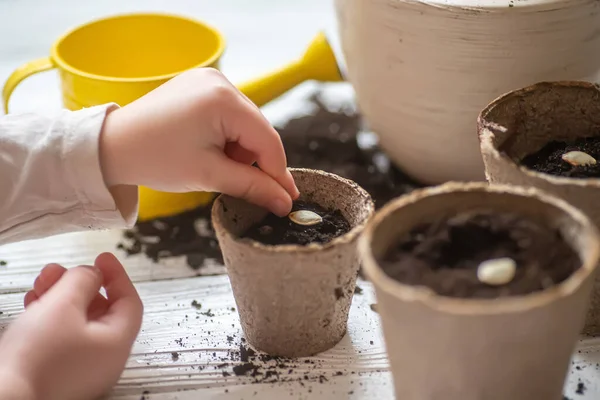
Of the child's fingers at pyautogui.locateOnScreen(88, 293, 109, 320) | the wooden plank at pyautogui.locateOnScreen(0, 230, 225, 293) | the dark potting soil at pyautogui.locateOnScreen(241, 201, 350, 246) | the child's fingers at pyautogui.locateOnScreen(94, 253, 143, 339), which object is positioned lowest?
the wooden plank at pyautogui.locateOnScreen(0, 230, 225, 293)

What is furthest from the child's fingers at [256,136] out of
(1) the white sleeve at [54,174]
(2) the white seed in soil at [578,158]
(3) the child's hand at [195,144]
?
(2) the white seed in soil at [578,158]

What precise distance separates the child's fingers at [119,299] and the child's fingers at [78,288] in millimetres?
13

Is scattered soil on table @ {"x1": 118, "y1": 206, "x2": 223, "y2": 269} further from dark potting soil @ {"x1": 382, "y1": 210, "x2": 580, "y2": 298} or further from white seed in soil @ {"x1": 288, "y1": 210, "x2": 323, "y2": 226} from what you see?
dark potting soil @ {"x1": 382, "y1": 210, "x2": 580, "y2": 298}

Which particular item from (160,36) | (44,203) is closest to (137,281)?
(44,203)

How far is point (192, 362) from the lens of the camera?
61cm

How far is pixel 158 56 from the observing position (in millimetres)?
881

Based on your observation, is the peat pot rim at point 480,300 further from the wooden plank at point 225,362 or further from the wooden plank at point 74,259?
the wooden plank at point 74,259

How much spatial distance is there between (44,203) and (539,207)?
390mm

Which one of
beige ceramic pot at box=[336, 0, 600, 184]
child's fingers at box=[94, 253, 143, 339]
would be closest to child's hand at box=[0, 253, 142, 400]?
child's fingers at box=[94, 253, 143, 339]

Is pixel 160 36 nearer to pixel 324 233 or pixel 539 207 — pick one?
pixel 324 233

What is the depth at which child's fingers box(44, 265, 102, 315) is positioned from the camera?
54 centimetres

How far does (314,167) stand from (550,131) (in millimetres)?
271

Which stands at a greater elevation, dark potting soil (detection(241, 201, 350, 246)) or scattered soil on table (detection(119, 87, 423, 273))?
dark potting soil (detection(241, 201, 350, 246))

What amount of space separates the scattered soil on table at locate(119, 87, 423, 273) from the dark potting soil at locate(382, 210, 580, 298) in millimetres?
290
